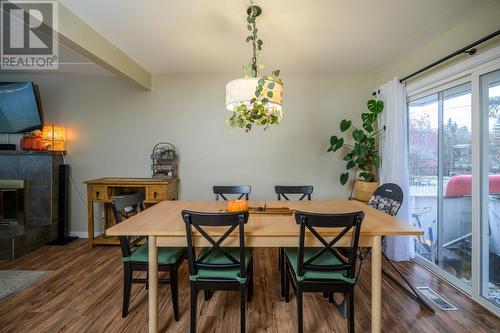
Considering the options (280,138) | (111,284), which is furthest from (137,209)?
(280,138)

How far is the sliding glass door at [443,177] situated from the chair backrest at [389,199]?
63cm

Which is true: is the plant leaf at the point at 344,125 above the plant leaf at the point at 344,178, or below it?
above

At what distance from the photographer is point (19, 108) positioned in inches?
137

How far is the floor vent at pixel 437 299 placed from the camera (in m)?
2.02

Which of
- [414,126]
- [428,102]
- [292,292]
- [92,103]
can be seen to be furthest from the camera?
[92,103]

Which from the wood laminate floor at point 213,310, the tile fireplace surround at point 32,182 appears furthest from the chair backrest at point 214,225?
the tile fireplace surround at point 32,182

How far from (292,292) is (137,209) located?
1766 mm

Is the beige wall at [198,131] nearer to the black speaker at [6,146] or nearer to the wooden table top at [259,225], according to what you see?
the black speaker at [6,146]

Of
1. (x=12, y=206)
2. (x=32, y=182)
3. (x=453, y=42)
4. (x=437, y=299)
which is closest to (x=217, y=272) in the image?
(x=437, y=299)

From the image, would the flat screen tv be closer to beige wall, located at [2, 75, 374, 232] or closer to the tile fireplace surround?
beige wall, located at [2, 75, 374, 232]

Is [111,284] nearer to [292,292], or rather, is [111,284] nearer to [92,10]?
[292,292]

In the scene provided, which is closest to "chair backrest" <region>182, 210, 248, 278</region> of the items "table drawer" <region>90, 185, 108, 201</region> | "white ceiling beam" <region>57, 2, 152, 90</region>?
"white ceiling beam" <region>57, 2, 152, 90</region>

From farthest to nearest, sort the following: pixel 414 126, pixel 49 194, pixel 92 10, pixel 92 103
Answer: pixel 92 103 → pixel 49 194 → pixel 414 126 → pixel 92 10

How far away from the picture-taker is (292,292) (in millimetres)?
2232
